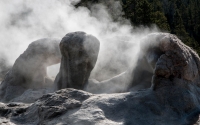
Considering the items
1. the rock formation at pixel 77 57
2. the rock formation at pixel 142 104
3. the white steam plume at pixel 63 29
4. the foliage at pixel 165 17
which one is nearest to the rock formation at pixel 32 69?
the white steam plume at pixel 63 29

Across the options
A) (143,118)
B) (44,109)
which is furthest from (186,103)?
(44,109)

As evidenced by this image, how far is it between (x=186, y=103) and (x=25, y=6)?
881 cm

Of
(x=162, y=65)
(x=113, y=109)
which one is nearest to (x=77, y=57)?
(x=162, y=65)

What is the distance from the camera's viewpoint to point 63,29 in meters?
11.4

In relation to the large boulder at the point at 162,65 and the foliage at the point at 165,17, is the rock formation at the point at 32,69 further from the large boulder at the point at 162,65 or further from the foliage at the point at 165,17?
the foliage at the point at 165,17

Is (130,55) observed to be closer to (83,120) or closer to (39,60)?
(39,60)

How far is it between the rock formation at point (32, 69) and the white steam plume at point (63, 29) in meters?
0.79

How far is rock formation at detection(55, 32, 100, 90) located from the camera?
20.8 feet

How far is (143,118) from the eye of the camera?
4.43 metres

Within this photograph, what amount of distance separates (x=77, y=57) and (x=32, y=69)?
1628 millimetres

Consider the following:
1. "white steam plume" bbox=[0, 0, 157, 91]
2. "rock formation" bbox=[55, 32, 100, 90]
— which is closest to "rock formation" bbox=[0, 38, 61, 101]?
"white steam plume" bbox=[0, 0, 157, 91]

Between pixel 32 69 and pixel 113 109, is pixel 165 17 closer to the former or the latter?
pixel 32 69

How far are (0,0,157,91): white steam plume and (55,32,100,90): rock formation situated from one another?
83 cm

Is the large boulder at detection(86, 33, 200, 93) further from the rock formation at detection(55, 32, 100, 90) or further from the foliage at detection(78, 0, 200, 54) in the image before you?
the foliage at detection(78, 0, 200, 54)
